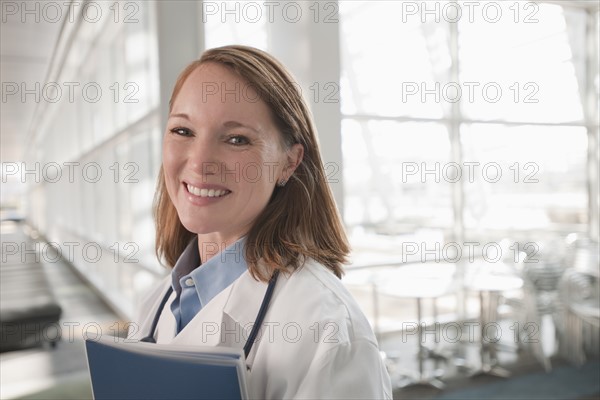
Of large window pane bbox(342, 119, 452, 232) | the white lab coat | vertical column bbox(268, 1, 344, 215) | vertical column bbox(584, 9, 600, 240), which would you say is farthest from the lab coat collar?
vertical column bbox(584, 9, 600, 240)

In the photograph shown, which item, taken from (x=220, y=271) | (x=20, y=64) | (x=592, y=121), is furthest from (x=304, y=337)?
(x=592, y=121)

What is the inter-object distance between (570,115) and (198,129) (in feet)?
20.1

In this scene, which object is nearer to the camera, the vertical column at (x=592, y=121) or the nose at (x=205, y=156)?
the nose at (x=205, y=156)

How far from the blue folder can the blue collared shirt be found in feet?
0.78

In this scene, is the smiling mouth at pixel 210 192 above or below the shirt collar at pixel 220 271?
above

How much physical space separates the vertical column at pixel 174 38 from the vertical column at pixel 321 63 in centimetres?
63

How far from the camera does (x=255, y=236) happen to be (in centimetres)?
101

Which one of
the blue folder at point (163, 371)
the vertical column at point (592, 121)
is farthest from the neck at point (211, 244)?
the vertical column at point (592, 121)

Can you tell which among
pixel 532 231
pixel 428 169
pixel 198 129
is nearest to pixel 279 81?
pixel 198 129

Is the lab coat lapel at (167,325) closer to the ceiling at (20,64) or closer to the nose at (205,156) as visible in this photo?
the nose at (205,156)

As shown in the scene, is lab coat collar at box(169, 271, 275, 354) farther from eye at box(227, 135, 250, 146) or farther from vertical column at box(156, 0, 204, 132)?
vertical column at box(156, 0, 204, 132)

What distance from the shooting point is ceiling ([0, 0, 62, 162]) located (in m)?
3.71

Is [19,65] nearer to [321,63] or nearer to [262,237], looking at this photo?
[321,63]

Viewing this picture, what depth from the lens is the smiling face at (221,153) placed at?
0.96m
